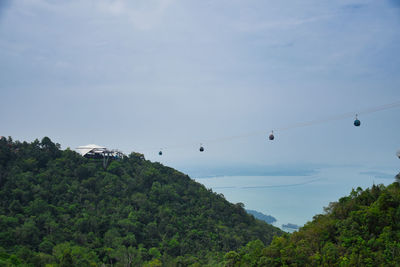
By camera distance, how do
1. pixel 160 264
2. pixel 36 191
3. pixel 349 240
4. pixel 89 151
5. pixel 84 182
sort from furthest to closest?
pixel 89 151
pixel 84 182
pixel 36 191
pixel 160 264
pixel 349 240

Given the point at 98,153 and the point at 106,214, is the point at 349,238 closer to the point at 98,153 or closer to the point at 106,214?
the point at 106,214

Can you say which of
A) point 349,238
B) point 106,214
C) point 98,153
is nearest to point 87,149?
point 98,153

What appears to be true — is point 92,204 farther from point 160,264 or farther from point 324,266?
point 324,266

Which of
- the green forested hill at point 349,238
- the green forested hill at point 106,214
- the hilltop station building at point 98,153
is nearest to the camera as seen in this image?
the green forested hill at point 349,238

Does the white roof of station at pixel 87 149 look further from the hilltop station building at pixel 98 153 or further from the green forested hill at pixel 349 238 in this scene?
the green forested hill at pixel 349 238

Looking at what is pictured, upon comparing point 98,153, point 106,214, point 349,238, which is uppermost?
point 98,153

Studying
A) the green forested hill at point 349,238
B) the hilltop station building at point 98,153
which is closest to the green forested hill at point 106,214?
the hilltop station building at point 98,153

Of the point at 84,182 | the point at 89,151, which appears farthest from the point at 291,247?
the point at 89,151
